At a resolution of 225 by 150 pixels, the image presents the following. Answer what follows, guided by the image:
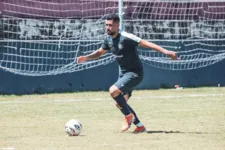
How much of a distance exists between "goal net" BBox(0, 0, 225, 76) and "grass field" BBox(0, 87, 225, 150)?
119cm

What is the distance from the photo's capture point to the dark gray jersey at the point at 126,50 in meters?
12.4

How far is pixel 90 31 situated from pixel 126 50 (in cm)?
987

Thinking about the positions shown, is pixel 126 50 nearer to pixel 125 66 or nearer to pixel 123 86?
pixel 125 66

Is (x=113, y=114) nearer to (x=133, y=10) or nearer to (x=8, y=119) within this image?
(x=8, y=119)

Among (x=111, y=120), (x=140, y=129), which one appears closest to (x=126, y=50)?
(x=140, y=129)

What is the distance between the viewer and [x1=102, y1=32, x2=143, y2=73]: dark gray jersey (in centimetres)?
1237

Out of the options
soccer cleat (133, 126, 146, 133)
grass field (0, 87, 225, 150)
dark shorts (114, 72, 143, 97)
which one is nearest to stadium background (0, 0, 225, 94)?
grass field (0, 87, 225, 150)

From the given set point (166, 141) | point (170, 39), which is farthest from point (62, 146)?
point (170, 39)

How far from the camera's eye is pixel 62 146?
10.6m

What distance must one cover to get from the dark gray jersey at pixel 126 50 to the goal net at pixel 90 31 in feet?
29.7

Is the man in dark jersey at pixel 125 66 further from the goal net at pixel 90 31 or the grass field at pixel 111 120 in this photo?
the goal net at pixel 90 31

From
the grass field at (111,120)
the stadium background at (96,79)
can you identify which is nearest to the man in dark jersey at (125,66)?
the grass field at (111,120)

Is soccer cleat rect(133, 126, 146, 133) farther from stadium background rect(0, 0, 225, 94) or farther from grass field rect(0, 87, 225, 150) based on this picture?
stadium background rect(0, 0, 225, 94)

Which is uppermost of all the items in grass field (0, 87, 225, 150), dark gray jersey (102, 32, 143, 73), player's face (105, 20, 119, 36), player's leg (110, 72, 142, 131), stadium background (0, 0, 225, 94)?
player's face (105, 20, 119, 36)
